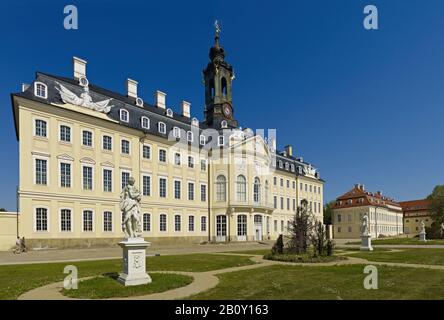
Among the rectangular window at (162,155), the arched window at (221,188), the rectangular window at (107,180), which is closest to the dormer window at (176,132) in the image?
the rectangular window at (162,155)

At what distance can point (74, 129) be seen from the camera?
107ft

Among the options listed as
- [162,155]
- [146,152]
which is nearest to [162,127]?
[162,155]

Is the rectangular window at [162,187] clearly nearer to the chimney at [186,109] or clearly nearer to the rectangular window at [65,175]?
the rectangular window at [65,175]

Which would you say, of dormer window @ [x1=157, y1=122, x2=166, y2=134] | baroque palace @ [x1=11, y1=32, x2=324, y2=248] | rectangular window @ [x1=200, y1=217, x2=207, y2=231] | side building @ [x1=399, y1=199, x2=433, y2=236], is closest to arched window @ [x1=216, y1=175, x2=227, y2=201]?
baroque palace @ [x1=11, y1=32, x2=324, y2=248]

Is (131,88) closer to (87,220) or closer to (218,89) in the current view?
(218,89)

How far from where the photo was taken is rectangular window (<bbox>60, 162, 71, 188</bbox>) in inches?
1237

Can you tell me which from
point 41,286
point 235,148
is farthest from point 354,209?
point 41,286

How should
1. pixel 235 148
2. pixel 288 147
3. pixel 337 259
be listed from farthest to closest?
pixel 288 147 < pixel 235 148 < pixel 337 259

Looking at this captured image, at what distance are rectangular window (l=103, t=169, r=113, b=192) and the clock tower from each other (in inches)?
794

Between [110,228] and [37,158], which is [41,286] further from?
[110,228]

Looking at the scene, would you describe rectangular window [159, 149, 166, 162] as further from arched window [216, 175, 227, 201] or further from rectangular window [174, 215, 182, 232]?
arched window [216, 175, 227, 201]

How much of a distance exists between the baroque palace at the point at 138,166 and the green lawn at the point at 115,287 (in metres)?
20.5

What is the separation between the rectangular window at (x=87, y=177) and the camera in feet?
109

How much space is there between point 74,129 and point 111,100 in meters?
6.25
